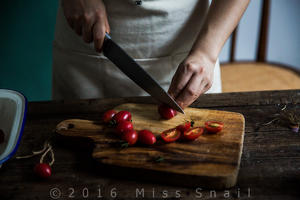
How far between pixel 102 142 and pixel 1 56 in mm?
1515

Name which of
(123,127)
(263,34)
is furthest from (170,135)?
(263,34)

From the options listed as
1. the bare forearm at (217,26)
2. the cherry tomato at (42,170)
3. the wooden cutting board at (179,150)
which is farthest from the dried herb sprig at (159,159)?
the bare forearm at (217,26)

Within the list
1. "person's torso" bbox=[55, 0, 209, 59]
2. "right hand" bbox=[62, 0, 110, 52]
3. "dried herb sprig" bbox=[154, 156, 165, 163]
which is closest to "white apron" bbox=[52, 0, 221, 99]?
"person's torso" bbox=[55, 0, 209, 59]

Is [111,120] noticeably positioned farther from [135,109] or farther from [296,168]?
[296,168]

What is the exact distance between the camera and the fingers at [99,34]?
1208 mm

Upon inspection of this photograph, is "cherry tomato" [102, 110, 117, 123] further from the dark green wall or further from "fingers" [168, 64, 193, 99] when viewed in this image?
the dark green wall

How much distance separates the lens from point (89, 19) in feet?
4.14

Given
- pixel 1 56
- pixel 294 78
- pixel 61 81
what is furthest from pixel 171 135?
pixel 1 56

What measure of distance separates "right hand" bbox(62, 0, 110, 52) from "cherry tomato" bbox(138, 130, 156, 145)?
1.21 feet

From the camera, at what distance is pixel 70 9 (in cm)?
132

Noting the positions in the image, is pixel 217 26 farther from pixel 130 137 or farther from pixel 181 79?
pixel 130 137

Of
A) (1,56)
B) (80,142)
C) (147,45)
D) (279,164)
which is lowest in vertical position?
(1,56)

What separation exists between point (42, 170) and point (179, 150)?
422 mm

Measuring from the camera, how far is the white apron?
4.63ft
